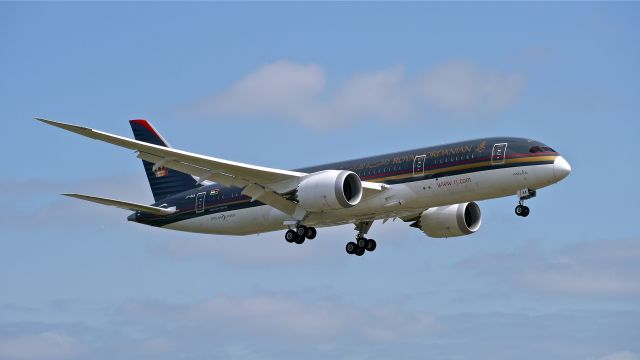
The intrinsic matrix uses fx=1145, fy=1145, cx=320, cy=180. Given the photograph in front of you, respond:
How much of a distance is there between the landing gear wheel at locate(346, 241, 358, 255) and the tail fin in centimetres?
932

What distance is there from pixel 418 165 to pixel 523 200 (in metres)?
5.18

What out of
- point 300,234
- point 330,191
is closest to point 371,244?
point 300,234

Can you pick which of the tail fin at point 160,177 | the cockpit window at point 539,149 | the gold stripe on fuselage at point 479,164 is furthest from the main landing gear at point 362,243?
the cockpit window at point 539,149

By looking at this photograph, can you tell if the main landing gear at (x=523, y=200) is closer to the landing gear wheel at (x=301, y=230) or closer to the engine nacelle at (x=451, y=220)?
the engine nacelle at (x=451, y=220)

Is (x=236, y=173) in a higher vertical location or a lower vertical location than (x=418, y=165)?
lower

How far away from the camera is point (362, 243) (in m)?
60.6

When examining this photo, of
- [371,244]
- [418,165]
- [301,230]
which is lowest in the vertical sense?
[301,230]

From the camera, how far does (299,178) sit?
182ft

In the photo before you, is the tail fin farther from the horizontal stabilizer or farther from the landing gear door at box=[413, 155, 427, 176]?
the landing gear door at box=[413, 155, 427, 176]

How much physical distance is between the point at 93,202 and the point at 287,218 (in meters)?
9.75

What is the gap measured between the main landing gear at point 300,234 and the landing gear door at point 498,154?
33.1 ft

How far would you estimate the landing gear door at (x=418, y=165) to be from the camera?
53.5m

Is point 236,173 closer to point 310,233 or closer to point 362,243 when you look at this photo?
point 310,233

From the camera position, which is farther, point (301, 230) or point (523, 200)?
point (301, 230)
